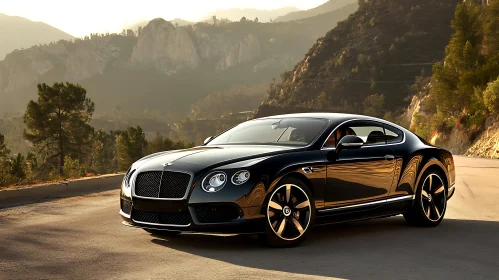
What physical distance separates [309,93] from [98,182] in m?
103

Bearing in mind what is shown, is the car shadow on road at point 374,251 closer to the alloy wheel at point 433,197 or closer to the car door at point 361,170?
the alloy wheel at point 433,197

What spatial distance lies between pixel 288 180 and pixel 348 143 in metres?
1.06

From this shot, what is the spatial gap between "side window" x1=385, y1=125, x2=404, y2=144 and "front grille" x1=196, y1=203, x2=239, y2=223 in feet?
9.23

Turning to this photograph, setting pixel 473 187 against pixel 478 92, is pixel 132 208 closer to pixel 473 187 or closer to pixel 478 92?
pixel 473 187

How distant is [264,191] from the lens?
7.46 meters

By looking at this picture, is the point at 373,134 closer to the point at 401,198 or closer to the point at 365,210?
the point at 401,198

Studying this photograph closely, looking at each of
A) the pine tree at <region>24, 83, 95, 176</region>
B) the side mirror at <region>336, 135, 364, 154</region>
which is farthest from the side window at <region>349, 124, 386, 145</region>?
the pine tree at <region>24, 83, 95, 176</region>

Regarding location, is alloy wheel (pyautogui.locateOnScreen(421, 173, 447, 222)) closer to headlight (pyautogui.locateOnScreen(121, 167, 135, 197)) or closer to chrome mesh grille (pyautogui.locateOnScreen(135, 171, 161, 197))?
chrome mesh grille (pyautogui.locateOnScreen(135, 171, 161, 197))

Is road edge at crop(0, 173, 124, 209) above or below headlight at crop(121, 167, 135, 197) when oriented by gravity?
below

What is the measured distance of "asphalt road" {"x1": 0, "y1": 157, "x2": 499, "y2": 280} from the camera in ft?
21.0

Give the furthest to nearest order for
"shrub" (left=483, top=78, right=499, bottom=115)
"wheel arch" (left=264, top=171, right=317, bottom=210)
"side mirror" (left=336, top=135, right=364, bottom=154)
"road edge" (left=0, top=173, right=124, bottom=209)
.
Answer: "shrub" (left=483, top=78, right=499, bottom=115) → "road edge" (left=0, top=173, right=124, bottom=209) → "side mirror" (left=336, top=135, right=364, bottom=154) → "wheel arch" (left=264, top=171, right=317, bottom=210)

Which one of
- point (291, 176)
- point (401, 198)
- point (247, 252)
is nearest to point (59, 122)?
point (401, 198)

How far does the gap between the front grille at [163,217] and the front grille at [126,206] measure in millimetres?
141

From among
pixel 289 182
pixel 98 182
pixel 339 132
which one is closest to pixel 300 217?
pixel 289 182
